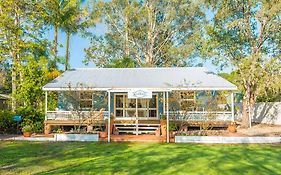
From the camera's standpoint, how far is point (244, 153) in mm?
11258

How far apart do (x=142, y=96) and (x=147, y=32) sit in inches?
823

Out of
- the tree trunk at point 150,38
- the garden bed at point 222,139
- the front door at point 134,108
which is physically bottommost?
the garden bed at point 222,139

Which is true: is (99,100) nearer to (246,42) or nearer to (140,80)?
(140,80)

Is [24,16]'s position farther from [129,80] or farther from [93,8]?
[93,8]

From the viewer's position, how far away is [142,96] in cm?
1583

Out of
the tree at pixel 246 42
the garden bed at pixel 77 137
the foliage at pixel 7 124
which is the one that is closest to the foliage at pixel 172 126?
the garden bed at pixel 77 137

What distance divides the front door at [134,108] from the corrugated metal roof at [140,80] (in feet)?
4.82

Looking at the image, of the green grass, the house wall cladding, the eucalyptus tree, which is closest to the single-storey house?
the eucalyptus tree

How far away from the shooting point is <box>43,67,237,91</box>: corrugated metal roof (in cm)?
1777

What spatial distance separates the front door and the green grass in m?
6.75

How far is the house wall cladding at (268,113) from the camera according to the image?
23.3 meters

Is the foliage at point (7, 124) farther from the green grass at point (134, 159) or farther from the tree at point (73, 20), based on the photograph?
the tree at point (73, 20)

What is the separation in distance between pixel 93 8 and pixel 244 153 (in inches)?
1117

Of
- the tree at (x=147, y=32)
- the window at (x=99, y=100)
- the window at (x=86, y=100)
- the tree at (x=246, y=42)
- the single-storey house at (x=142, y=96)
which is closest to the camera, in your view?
the single-storey house at (x=142, y=96)
